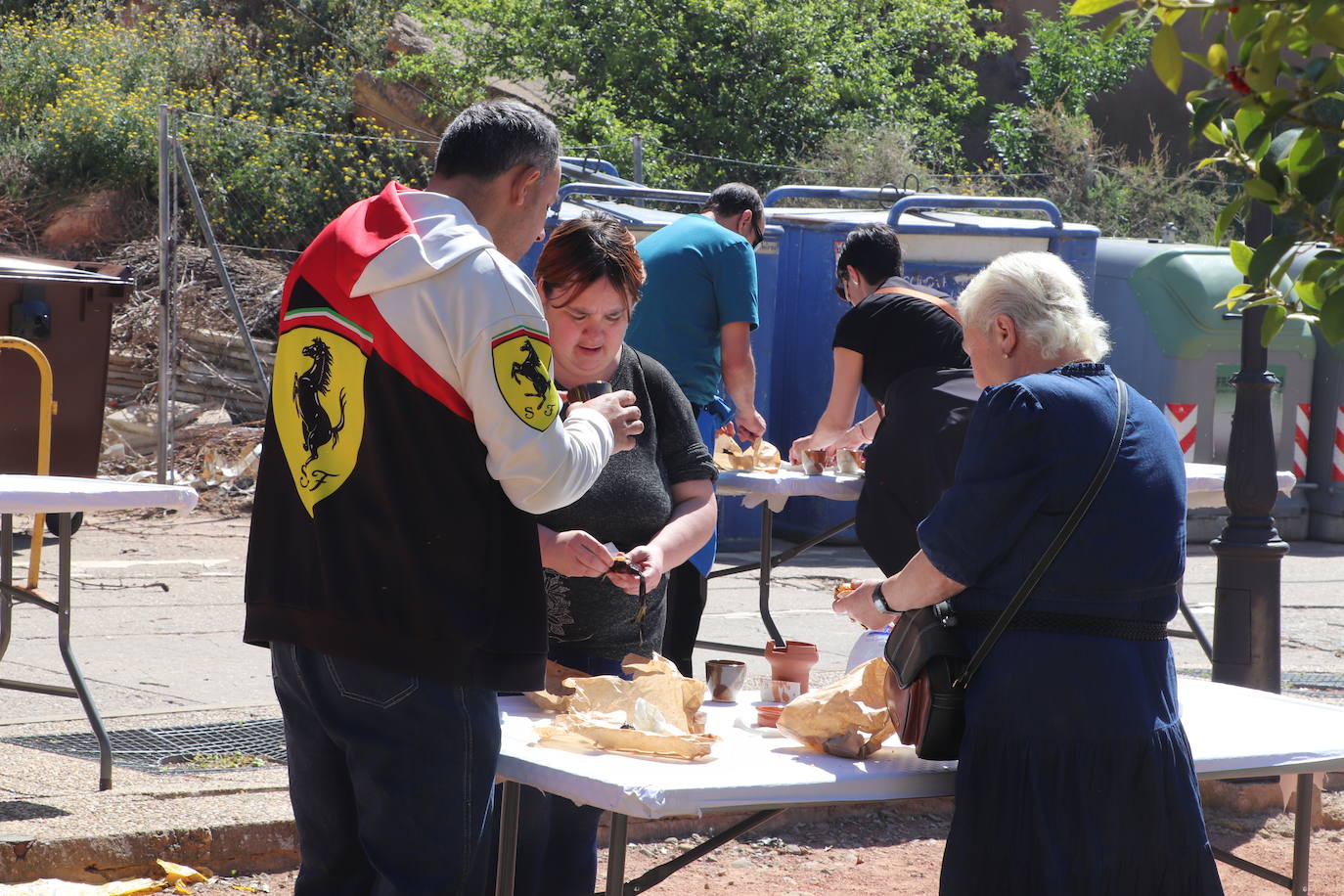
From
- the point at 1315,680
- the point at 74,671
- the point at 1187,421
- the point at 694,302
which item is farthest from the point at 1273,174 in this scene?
the point at 1187,421

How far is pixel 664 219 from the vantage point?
941 centimetres

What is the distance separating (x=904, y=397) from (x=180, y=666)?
11.2 ft

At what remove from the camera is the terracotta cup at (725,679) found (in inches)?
117

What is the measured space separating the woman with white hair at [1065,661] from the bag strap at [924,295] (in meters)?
2.09

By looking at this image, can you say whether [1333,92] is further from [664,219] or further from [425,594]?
[664,219]

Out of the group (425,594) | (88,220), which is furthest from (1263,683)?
(88,220)

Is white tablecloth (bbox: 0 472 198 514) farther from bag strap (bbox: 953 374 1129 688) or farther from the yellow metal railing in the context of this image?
bag strap (bbox: 953 374 1129 688)

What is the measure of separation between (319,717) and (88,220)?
14.6 meters

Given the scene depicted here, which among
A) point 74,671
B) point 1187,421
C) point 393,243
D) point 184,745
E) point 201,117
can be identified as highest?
point 201,117

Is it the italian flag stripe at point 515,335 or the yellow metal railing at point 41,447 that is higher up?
the italian flag stripe at point 515,335

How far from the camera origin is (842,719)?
8.34ft

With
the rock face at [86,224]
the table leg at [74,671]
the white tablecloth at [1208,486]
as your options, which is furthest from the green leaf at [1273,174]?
the rock face at [86,224]

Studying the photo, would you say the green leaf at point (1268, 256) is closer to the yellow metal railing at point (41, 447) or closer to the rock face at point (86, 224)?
the yellow metal railing at point (41, 447)

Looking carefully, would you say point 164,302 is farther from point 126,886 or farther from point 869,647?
point 869,647
